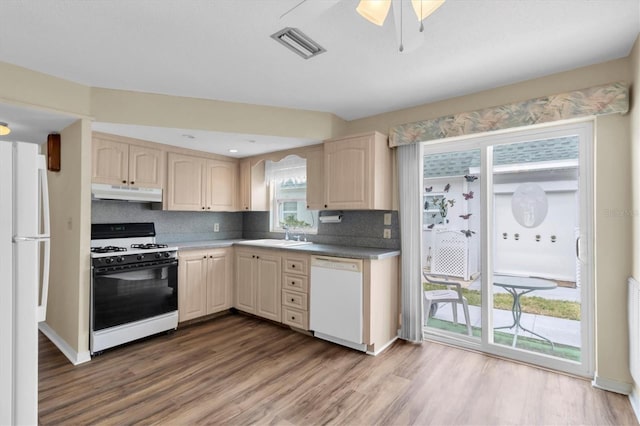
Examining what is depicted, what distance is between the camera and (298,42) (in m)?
2.00

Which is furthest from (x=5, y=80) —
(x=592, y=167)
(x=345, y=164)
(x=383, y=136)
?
(x=592, y=167)

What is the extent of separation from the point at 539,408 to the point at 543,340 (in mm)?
875

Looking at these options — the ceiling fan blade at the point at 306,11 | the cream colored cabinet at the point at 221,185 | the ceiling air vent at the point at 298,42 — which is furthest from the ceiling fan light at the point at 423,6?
the cream colored cabinet at the point at 221,185

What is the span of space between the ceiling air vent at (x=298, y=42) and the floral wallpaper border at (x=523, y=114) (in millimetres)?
1373

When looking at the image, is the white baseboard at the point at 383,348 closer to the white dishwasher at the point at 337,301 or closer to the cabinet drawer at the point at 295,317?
the white dishwasher at the point at 337,301

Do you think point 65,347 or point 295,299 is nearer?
point 65,347

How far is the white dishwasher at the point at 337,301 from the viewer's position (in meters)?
2.91

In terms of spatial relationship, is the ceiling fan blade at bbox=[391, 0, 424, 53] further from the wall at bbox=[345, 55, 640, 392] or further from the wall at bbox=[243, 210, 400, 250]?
the wall at bbox=[243, 210, 400, 250]

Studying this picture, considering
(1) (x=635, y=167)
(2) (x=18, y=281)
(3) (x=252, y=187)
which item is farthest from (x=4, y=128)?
(1) (x=635, y=167)

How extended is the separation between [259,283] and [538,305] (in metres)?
2.82

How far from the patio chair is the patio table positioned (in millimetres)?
332

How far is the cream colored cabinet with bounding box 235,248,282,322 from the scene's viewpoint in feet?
11.6

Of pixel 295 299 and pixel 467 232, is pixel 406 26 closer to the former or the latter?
pixel 467 232

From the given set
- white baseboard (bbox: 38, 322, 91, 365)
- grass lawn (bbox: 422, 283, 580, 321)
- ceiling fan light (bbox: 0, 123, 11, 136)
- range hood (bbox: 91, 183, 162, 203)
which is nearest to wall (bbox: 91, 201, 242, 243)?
range hood (bbox: 91, 183, 162, 203)
